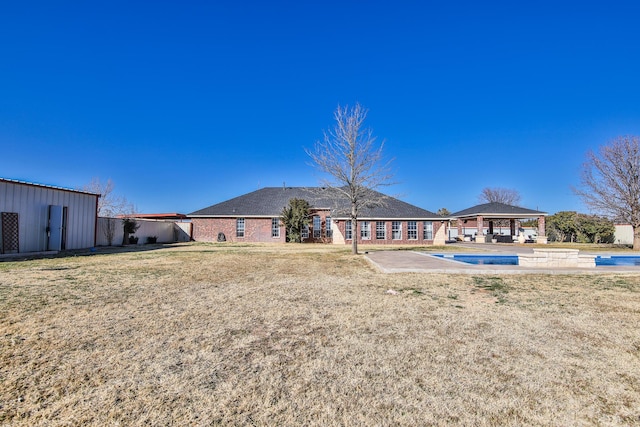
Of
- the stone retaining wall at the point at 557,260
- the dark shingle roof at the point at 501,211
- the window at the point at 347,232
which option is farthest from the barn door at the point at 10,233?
the dark shingle roof at the point at 501,211

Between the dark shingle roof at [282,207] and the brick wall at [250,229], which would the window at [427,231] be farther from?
the brick wall at [250,229]

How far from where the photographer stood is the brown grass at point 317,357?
7.78 ft

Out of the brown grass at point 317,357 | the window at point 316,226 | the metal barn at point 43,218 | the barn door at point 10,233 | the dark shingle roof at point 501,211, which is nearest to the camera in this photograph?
the brown grass at point 317,357

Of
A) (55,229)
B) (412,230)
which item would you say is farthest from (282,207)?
(55,229)

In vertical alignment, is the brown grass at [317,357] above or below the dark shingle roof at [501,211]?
below

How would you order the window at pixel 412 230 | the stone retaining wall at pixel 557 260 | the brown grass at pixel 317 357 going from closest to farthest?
the brown grass at pixel 317 357 < the stone retaining wall at pixel 557 260 < the window at pixel 412 230

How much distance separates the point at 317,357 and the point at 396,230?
1069 inches

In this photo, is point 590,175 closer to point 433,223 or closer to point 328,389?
point 433,223

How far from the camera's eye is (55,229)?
609 inches

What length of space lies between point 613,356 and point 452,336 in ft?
4.94

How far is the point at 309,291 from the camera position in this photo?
22.0 ft

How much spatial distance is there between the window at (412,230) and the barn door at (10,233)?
25.6 metres

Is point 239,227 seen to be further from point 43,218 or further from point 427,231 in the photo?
point 427,231

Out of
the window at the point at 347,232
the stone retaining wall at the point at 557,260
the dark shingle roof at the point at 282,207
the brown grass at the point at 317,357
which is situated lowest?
the brown grass at the point at 317,357
